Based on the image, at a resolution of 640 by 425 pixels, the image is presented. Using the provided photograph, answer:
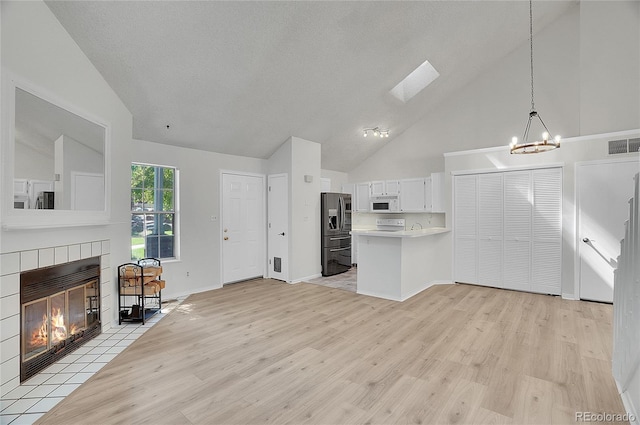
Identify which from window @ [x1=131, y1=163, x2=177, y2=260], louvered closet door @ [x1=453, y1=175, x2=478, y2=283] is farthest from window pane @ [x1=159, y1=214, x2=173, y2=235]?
louvered closet door @ [x1=453, y1=175, x2=478, y2=283]

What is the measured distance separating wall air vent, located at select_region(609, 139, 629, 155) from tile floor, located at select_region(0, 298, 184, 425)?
6368mm

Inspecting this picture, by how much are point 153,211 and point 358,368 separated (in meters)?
3.69

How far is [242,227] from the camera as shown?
18.2ft

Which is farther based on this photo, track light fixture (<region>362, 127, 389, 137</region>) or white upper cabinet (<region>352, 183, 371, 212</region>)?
white upper cabinet (<region>352, 183, 371, 212</region>)

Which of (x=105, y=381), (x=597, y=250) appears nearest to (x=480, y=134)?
(x=597, y=250)

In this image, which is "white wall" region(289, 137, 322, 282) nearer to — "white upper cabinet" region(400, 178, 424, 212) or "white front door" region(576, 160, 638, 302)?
"white upper cabinet" region(400, 178, 424, 212)

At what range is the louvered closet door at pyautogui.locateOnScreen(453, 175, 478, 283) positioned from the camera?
17.5 ft

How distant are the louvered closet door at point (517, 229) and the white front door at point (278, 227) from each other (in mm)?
3681

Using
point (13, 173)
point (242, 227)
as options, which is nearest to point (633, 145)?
point (242, 227)

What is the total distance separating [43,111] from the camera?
8.27 feet

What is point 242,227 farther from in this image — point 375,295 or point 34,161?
point 34,161

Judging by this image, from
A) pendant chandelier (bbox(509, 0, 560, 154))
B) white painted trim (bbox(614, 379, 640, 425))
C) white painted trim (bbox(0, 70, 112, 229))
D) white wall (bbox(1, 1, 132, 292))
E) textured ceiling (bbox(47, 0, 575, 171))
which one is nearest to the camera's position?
white painted trim (bbox(614, 379, 640, 425))

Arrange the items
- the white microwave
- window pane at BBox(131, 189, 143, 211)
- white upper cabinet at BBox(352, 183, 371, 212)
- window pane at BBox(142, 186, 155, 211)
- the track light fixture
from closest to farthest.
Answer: window pane at BBox(131, 189, 143, 211) < window pane at BBox(142, 186, 155, 211) < the track light fixture < the white microwave < white upper cabinet at BBox(352, 183, 371, 212)

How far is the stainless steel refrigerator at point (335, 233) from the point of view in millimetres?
6116
